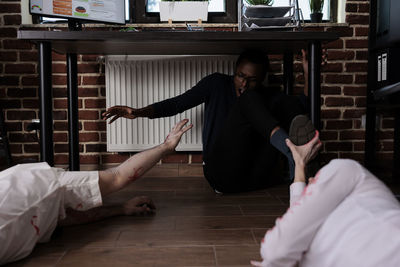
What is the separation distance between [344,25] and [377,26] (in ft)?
0.67

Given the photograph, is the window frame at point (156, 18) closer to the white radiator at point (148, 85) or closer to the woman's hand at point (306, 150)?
the white radiator at point (148, 85)

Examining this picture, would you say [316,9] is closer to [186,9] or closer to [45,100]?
[186,9]

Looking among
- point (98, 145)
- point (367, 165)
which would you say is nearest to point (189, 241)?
point (98, 145)

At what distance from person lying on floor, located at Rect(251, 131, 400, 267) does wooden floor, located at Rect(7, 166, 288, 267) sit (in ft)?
1.35

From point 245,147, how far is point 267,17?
0.71 metres

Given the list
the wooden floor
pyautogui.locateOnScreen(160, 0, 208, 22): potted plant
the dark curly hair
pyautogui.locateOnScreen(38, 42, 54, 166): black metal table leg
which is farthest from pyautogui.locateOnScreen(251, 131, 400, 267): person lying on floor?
pyautogui.locateOnScreen(160, 0, 208, 22): potted plant

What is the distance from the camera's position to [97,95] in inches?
92.4

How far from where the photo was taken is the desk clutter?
1879mm

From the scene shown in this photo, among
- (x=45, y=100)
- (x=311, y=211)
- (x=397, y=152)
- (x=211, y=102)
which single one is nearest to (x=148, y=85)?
(x=211, y=102)

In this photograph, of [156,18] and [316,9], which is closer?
[316,9]

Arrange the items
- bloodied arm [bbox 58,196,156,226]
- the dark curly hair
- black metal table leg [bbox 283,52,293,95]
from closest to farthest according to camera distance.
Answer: bloodied arm [bbox 58,196,156,226] < the dark curly hair < black metal table leg [bbox 283,52,293,95]

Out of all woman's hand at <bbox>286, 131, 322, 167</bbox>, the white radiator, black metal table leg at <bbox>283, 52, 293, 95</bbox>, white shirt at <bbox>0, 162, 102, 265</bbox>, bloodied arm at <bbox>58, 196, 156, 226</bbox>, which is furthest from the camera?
the white radiator

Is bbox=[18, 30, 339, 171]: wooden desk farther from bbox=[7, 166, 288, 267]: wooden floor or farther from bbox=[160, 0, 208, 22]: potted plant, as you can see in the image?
bbox=[160, 0, 208, 22]: potted plant

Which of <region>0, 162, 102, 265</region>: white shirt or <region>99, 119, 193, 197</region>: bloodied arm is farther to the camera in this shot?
<region>99, 119, 193, 197</region>: bloodied arm
